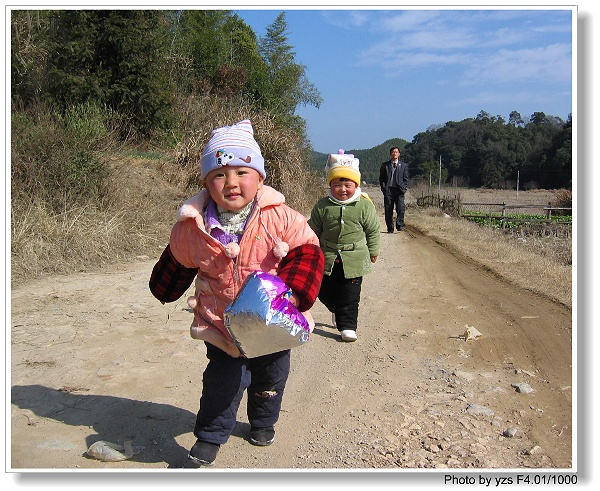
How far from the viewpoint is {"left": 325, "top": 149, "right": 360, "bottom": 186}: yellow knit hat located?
5.60 m

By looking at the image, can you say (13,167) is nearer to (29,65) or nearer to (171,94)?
(29,65)

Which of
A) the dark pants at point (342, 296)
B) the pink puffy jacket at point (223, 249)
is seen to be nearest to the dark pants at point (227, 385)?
the pink puffy jacket at point (223, 249)

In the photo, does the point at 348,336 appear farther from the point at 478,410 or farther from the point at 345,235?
the point at 478,410

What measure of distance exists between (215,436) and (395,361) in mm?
2088

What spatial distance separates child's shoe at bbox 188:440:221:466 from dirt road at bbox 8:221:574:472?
0.10m

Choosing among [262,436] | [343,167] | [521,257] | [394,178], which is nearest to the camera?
[262,436]

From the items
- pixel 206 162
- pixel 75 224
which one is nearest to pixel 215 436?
pixel 206 162

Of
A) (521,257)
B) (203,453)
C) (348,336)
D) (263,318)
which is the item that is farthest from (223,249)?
(521,257)

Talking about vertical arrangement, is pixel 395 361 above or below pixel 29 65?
below

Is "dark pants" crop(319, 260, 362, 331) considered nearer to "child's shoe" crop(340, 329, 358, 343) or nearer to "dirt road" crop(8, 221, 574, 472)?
"child's shoe" crop(340, 329, 358, 343)

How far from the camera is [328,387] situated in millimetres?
4340

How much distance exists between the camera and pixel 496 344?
5.29m

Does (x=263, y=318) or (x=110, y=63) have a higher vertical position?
(x=110, y=63)

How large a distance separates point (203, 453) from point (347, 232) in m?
2.89
